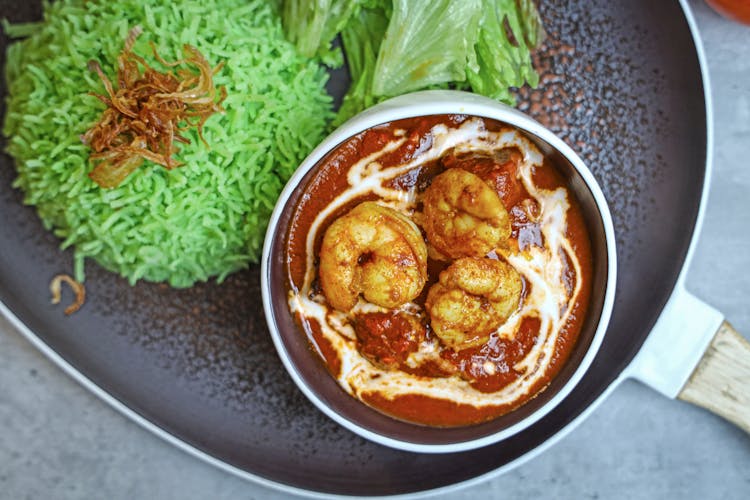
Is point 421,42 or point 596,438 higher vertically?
point 421,42

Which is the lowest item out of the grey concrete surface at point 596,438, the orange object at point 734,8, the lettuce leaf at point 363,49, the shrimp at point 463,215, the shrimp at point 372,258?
the grey concrete surface at point 596,438

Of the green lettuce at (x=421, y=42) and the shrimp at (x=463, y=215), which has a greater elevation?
the green lettuce at (x=421, y=42)

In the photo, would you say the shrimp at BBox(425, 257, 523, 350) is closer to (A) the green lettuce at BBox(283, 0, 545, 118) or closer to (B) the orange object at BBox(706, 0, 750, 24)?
(A) the green lettuce at BBox(283, 0, 545, 118)

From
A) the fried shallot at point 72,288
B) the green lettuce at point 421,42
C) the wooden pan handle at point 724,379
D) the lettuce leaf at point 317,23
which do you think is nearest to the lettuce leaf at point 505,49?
the green lettuce at point 421,42

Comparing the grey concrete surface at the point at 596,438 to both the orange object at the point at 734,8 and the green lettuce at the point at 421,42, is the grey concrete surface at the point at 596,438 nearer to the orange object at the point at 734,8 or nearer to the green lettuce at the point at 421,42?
the orange object at the point at 734,8

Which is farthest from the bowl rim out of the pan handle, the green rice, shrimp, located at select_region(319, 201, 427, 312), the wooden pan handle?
the wooden pan handle

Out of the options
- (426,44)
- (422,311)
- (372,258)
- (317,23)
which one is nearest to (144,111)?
(317,23)

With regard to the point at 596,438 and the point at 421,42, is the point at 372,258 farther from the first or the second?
the point at 596,438
